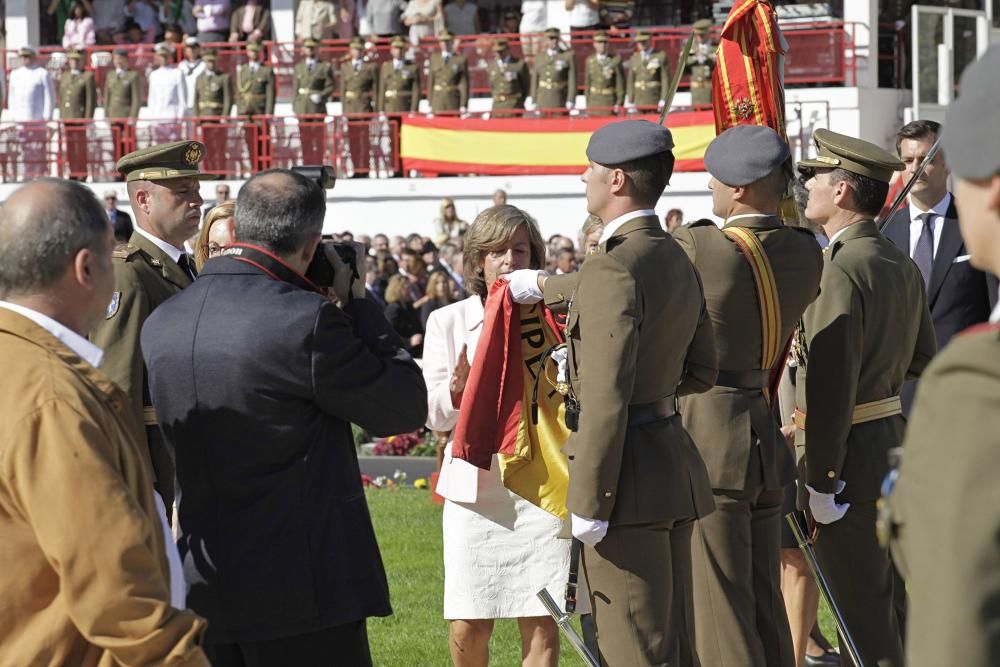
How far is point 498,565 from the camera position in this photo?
16.6ft

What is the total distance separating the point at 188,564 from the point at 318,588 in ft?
1.08

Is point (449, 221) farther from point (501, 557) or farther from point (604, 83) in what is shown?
point (501, 557)

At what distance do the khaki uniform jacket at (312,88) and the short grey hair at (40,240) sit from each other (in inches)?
846

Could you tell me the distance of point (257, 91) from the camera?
78.4ft

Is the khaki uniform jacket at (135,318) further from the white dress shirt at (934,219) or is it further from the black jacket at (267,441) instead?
the white dress shirt at (934,219)

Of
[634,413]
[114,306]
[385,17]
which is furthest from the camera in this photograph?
[385,17]

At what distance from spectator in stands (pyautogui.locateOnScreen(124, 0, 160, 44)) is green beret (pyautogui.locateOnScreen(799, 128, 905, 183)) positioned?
25066 millimetres

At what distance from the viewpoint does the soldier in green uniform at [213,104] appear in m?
23.5

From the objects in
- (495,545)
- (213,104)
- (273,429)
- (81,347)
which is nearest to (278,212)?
(273,429)

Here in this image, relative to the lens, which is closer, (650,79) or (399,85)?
(650,79)

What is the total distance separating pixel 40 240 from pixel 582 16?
22548 millimetres

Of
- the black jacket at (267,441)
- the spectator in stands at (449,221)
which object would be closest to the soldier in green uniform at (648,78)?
the spectator in stands at (449,221)

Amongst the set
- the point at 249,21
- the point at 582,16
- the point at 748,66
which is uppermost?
the point at 249,21

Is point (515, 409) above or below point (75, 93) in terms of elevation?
below
